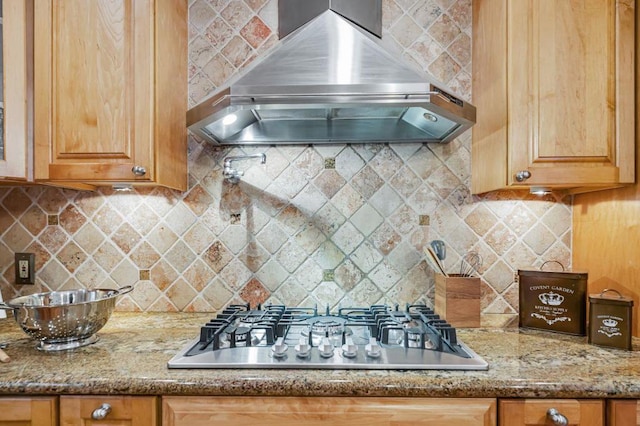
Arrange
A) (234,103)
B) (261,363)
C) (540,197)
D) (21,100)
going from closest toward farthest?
(261,363)
(234,103)
(21,100)
(540,197)

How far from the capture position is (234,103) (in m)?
1.19

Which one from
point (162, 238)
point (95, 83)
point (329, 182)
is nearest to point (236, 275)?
point (162, 238)

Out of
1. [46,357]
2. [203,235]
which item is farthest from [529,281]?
[46,357]

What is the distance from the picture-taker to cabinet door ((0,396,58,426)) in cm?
103

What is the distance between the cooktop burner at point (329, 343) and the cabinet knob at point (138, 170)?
22.2 inches

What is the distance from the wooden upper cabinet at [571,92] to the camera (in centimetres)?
131

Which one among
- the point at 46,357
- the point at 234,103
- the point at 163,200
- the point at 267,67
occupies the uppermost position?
the point at 267,67

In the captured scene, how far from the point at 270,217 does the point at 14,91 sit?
3.25 ft

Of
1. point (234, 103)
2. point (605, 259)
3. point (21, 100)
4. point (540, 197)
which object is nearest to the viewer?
point (234, 103)

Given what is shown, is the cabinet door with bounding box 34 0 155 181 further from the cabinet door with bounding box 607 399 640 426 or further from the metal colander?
the cabinet door with bounding box 607 399 640 426

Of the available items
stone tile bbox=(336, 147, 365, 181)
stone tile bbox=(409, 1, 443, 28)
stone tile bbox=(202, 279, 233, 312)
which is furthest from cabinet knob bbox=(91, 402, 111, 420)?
stone tile bbox=(409, 1, 443, 28)

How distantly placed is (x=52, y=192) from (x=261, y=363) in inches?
50.3

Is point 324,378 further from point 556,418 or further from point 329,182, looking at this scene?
point 329,182

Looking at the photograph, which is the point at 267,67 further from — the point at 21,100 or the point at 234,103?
the point at 21,100
